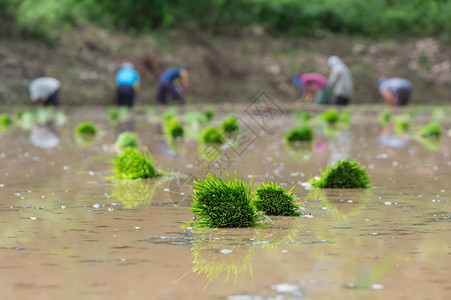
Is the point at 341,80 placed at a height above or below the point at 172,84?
below

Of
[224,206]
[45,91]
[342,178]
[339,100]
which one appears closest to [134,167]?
[342,178]

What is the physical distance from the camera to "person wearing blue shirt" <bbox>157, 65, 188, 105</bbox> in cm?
2803

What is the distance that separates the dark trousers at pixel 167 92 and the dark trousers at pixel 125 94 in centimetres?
166

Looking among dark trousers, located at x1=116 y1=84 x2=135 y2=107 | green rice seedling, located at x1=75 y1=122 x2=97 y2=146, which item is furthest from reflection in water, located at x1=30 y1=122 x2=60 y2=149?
dark trousers, located at x1=116 y1=84 x2=135 y2=107

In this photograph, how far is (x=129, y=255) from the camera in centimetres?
354

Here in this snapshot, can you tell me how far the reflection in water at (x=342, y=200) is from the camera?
16.4 feet

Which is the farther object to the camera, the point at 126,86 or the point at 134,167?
the point at 126,86

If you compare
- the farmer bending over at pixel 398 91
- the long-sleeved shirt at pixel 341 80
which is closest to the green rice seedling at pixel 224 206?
the long-sleeved shirt at pixel 341 80

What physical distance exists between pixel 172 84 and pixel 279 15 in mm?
15950

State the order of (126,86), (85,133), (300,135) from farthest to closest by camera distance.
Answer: (126,86)
(85,133)
(300,135)

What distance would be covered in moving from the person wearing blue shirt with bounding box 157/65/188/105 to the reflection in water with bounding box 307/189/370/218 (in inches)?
872

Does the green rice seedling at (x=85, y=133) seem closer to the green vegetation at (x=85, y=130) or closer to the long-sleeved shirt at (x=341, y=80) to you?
the green vegetation at (x=85, y=130)

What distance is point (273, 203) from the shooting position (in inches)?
187

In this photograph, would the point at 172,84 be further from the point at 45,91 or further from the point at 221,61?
the point at 221,61
